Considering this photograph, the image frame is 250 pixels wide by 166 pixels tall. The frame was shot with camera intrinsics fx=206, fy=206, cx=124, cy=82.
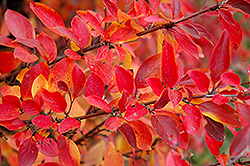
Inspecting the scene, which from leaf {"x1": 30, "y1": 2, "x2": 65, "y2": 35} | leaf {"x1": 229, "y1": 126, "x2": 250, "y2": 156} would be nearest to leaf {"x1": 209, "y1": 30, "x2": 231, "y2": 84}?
leaf {"x1": 229, "y1": 126, "x2": 250, "y2": 156}

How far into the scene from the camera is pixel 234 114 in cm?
35

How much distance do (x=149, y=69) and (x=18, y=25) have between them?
281 millimetres

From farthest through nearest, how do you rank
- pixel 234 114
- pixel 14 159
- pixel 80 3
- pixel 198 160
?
pixel 198 160
pixel 80 3
pixel 14 159
pixel 234 114

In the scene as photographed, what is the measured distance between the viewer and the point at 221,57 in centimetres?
35

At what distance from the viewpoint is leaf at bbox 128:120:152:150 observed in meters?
0.39

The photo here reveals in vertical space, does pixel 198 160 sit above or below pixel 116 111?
below

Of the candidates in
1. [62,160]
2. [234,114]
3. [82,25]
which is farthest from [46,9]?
[234,114]

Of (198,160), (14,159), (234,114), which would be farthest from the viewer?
(198,160)

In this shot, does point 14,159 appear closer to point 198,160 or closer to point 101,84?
point 101,84

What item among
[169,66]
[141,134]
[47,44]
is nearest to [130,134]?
[141,134]

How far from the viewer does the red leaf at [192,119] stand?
331 mm

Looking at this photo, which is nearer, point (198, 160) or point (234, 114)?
point (234, 114)

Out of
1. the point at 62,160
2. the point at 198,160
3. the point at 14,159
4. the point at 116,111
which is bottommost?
the point at 198,160

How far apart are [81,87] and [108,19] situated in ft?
0.48
